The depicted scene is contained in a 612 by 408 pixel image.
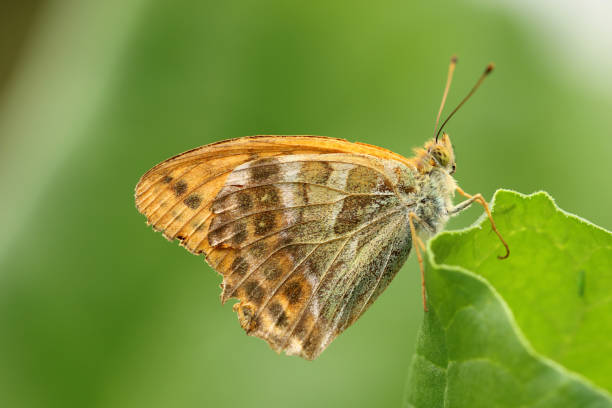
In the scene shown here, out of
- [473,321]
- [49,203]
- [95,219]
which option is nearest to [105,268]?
[95,219]

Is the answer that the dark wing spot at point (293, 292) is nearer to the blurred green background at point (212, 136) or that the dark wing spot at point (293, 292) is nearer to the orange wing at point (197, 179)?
the orange wing at point (197, 179)

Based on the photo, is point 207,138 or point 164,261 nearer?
point 164,261

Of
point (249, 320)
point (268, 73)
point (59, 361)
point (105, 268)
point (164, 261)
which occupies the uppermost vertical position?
point (268, 73)

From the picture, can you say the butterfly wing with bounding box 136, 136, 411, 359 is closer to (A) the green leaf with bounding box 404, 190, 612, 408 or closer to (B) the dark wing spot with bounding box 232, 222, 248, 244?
(B) the dark wing spot with bounding box 232, 222, 248, 244

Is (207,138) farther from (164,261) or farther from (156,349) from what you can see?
(156,349)

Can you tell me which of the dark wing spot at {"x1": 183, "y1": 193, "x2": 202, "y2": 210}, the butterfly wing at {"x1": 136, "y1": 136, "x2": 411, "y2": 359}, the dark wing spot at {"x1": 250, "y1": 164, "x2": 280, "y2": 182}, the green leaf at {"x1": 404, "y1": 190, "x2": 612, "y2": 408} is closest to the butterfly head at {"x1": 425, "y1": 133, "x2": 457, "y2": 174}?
the butterfly wing at {"x1": 136, "y1": 136, "x2": 411, "y2": 359}

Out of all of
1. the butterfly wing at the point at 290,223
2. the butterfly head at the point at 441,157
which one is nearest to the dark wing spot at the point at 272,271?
the butterfly wing at the point at 290,223

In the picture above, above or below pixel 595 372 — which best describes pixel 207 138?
above

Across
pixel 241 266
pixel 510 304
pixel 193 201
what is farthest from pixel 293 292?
pixel 510 304

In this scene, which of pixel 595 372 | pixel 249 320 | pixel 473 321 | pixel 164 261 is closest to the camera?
pixel 473 321
